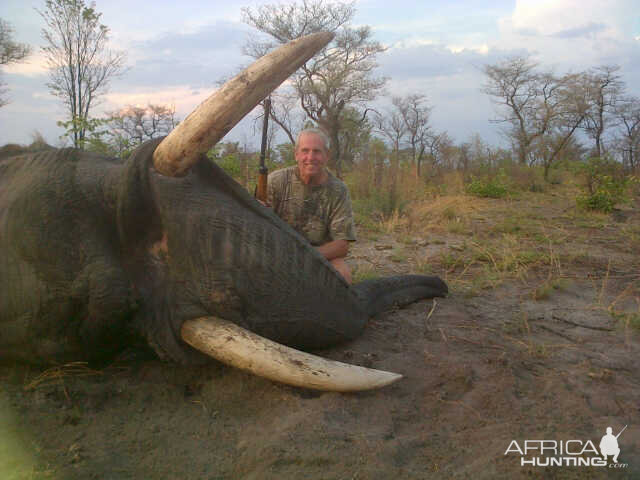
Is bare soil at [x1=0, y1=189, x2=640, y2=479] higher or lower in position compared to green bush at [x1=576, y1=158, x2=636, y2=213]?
lower

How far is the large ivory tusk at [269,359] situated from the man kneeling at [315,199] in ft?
5.96


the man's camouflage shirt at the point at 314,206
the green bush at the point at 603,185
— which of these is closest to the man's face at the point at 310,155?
the man's camouflage shirt at the point at 314,206

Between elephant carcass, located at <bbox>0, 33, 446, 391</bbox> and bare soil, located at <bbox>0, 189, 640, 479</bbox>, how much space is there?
17 cm

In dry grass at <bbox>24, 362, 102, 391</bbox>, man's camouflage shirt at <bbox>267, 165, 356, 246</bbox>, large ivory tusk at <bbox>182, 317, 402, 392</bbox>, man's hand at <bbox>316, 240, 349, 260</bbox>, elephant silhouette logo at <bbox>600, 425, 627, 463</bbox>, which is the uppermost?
man's camouflage shirt at <bbox>267, 165, 356, 246</bbox>

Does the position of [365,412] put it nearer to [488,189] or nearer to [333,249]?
[333,249]

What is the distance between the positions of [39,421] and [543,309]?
122 inches

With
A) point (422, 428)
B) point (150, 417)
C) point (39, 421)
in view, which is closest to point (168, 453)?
point (150, 417)

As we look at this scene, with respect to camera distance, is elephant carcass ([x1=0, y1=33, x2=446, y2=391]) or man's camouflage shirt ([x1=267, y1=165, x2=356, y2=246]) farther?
man's camouflage shirt ([x1=267, y1=165, x2=356, y2=246])

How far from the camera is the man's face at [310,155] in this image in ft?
12.1

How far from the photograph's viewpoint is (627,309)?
3.52 metres

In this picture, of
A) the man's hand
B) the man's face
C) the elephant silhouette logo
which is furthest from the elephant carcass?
the man's face

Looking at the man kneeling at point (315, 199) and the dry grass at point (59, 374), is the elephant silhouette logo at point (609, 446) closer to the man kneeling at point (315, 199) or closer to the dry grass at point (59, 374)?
the dry grass at point (59, 374)

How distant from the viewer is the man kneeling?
3.70m

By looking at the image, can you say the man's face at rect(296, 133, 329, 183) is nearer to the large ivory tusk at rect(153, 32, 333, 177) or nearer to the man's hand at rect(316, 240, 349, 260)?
the man's hand at rect(316, 240, 349, 260)
